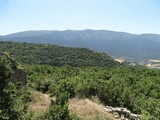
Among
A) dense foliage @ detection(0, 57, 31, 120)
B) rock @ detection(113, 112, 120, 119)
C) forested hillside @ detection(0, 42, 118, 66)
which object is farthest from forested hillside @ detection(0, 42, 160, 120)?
forested hillside @ detection(0, 42, 118, 66)

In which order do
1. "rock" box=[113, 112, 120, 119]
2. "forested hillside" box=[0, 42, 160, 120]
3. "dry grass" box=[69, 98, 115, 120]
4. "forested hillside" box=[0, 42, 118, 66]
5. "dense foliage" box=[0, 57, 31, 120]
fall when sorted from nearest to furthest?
1. "dense foliage" box=[0, 57, 31, 120]
2. "forested hillside" box=[0, 42, 160, 120]
3. "dry grass" box=[69, 98, 115, 120]
4. "rock" box=[113, 112, 120, 119]
5. "forested hillside" box=[0, 42, 118, 66]

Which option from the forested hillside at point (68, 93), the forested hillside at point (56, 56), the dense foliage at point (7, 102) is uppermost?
the dense foliage at point (7, 102)

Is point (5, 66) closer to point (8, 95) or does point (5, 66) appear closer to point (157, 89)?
point (8, 95)

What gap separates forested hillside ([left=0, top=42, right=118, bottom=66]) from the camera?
165 meters

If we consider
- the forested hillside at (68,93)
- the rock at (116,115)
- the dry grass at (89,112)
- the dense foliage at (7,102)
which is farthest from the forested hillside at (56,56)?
the dense foliage at (7,102)

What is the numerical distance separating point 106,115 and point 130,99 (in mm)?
14787

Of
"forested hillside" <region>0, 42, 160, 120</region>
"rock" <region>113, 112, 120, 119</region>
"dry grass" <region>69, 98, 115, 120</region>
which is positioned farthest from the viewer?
"rock" <region>113, 112, 120, 119</region>

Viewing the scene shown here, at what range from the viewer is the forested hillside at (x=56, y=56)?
165 meters

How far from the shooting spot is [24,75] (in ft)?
114

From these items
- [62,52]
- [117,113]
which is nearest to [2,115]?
[117,113]

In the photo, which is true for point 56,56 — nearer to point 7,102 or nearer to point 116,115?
point 116,115

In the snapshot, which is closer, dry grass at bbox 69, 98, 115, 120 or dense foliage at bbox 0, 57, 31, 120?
dense foliage at bbox 0, 57, 31, 120

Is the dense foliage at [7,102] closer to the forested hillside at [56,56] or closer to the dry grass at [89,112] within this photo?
the dry grass at [89,112]

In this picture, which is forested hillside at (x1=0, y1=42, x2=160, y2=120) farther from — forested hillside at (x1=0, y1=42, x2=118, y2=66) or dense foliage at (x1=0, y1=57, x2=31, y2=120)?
forested hillside at (x1=0, y1=42, x2=118, y2=66)
